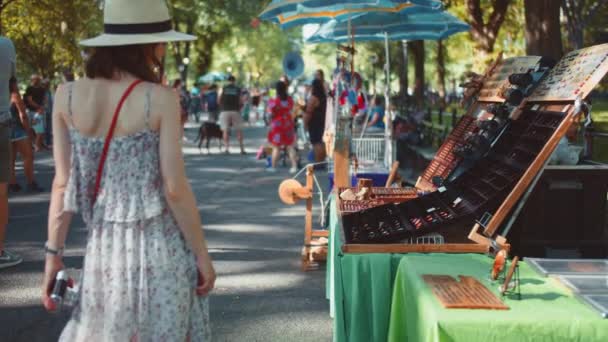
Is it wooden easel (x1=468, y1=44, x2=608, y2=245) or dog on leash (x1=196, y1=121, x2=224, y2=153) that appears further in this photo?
dog on leash (x1=196, y1=121, x2=224, y2=153)

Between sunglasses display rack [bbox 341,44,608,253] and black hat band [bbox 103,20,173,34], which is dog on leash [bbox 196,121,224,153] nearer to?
sunglasses display rack [bbox 341,44,608,253]

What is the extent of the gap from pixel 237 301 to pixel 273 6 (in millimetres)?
3212

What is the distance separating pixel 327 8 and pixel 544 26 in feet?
14.6

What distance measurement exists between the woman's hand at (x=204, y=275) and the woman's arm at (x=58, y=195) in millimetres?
503

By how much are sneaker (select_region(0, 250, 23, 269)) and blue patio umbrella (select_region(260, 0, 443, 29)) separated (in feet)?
11.3

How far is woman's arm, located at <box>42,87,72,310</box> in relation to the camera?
3166 mm

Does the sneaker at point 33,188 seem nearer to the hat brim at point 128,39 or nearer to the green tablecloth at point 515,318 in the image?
the green tablecloth at point 515,318

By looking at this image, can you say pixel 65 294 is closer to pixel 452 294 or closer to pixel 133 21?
pixel 133 21

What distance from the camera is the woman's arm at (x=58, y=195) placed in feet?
10.4

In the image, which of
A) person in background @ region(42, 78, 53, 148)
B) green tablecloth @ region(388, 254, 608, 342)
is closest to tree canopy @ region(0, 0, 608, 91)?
person in background @ region(42, 78, 53, 148)

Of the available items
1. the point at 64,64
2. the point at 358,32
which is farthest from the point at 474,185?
the point at 64,64

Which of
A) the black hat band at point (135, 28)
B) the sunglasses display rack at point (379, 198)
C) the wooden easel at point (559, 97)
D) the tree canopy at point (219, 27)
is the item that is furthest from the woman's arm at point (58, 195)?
the tree canopy at point (219, 27)

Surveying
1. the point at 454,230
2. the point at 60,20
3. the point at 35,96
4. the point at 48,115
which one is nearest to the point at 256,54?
the point at 60,20

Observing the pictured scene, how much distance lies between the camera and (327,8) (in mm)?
8930
